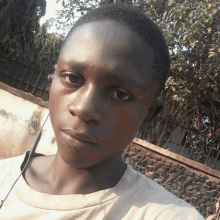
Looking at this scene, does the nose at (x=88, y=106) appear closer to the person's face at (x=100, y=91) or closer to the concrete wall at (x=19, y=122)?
the person's face at (x=100, y=91)

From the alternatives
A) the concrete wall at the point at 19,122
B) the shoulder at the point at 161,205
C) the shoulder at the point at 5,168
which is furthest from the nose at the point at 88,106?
the concrete wall at the point at 19,122

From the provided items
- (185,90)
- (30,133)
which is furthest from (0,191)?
(185,90)

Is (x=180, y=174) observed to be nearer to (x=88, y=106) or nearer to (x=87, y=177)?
(x=87, y=177)

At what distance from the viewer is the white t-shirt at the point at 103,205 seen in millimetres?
932

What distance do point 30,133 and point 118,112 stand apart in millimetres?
4319

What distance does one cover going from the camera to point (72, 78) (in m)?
0.92

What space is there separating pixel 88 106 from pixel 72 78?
0.15 meters

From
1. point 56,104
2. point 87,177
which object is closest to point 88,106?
point 56,104

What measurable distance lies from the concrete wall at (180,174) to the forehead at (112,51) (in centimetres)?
397

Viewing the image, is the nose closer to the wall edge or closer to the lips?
the lips

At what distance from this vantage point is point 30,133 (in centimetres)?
488

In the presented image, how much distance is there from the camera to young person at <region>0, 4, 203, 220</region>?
85 centimetres

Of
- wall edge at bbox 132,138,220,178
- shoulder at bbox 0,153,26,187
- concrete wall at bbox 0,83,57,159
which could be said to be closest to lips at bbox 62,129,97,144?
shoulder at bbox 0,153,26,187

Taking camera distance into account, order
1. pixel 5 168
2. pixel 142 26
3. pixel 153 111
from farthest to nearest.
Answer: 1. pixel 5 168
2. pixel 153 111
3. pixel 142 26
